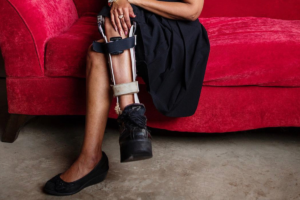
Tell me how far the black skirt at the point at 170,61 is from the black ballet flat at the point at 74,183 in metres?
0.32

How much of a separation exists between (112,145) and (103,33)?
586mm

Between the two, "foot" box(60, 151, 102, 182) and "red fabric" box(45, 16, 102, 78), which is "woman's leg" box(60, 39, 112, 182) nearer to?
"foot" box(60, 151, 102, 182)

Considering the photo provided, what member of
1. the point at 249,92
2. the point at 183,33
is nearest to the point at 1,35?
the point at 183,33

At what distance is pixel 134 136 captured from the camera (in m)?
1.12

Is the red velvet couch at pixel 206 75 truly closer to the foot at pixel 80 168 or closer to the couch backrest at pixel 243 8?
the foot at pixel 80 168

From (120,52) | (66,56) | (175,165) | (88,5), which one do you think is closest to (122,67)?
(120,52)

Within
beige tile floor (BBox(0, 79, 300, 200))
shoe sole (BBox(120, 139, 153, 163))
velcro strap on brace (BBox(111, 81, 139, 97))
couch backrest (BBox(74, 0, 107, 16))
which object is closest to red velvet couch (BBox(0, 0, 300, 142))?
beige tile floor (BBox(0, 79, 300, 200))

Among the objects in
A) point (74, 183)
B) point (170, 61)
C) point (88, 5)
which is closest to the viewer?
point (74, 183)

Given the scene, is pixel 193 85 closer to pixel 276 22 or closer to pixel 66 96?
pixel 66 96

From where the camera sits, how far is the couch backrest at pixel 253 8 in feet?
6.83

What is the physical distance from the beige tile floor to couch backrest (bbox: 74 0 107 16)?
0.75m

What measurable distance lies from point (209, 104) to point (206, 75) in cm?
13

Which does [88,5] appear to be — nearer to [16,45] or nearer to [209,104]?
[16,45]

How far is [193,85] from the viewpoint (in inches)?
53.8
